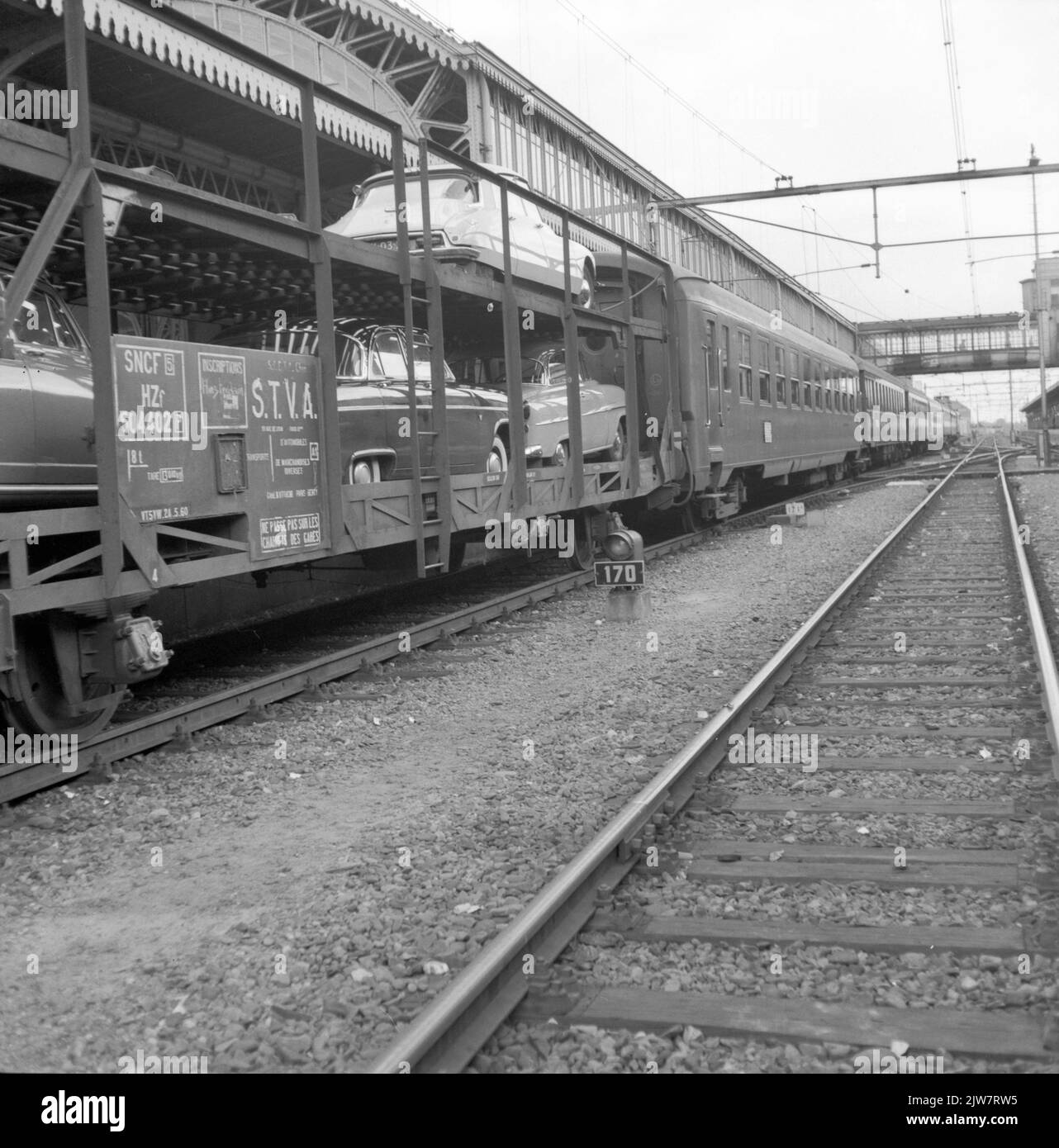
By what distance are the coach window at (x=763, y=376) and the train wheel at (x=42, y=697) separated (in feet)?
48.9

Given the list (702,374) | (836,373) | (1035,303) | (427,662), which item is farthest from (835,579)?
(1035,303)

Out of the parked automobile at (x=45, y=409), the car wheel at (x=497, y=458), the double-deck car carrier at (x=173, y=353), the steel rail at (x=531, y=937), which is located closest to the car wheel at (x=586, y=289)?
the double-deck car carrier at (x=173, y=353)

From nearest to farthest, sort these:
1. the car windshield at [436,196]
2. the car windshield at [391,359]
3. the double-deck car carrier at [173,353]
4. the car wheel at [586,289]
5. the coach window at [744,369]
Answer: the double-deck car carrier at [173,353], the car windshield at [391,359], the car windshield at [436,196], the car wheel at [586,289], the coach window at [744,369]

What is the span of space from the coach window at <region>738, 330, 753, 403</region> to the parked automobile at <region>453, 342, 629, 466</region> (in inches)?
178

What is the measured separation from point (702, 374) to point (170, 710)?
10867 mm

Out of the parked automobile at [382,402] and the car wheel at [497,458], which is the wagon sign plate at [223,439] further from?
the car wheel at [497,458]

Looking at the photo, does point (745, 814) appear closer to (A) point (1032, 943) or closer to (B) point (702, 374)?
(A) point (1032, 943)

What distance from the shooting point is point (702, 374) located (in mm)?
16328

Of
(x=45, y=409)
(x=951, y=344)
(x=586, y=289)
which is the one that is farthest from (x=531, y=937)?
(x=951, y=344)

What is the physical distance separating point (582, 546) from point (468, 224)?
423 cm

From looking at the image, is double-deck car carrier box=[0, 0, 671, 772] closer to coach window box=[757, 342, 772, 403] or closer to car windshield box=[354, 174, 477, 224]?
car windshield box=[354, 174, 477, 224]

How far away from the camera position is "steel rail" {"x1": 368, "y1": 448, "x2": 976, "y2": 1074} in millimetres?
3035

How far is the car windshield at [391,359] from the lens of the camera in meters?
9.55
